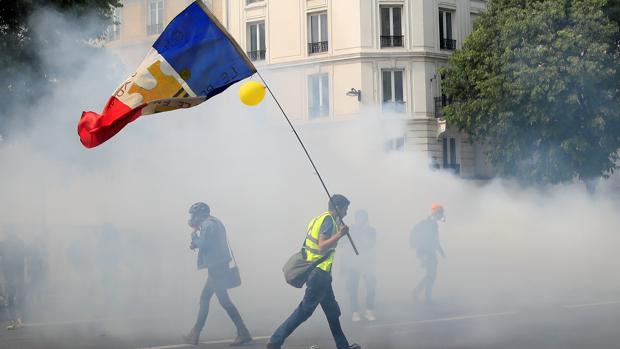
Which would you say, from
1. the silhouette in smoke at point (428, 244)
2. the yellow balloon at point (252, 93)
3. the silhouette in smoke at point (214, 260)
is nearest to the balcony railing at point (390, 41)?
the silhouette in smoke at point (428, 244)

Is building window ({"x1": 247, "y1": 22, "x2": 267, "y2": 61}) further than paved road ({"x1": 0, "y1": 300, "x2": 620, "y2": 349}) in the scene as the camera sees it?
Yes

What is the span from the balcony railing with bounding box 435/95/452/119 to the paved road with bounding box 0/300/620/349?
66.5ft

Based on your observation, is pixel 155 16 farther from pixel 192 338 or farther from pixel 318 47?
pixel 192 338

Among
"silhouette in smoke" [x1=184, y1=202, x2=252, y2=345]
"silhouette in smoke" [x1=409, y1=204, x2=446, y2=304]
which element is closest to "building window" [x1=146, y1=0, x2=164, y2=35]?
"silhouette in smoke" [x1=409, y1=204, x2=446, y2=304]

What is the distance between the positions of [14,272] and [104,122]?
16.1ft

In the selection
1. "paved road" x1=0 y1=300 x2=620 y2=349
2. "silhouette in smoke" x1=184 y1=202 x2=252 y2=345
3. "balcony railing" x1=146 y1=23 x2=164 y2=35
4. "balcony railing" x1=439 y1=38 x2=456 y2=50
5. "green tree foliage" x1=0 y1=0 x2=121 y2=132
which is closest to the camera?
"paved road" x1=0 y1=300 x2=620 y2=349

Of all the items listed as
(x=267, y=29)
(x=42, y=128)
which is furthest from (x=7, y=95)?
(x=267, y=29)

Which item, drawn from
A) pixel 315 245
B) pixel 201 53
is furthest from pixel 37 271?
pixel 315 245

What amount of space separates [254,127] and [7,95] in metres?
3.76

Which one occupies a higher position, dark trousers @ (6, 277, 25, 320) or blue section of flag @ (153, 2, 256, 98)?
blue section of flag @ (153, 2, 256, 98)

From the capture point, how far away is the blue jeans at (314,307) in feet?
32.2

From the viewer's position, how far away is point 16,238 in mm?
15008

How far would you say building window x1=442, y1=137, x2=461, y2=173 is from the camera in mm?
35219

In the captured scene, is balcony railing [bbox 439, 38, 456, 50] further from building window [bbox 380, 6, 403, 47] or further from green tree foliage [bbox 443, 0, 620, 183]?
green tree foliage [bbox 443, 0, 620, 183]
